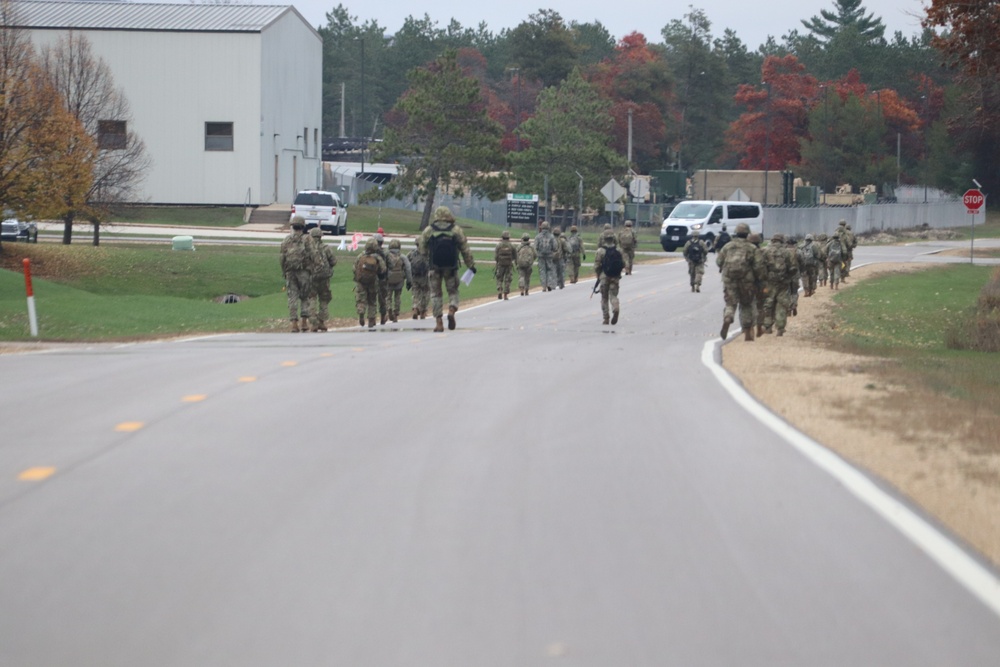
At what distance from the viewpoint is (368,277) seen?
2422 cm

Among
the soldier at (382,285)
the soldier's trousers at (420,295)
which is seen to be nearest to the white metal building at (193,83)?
the soldier's trousers at (420,295)

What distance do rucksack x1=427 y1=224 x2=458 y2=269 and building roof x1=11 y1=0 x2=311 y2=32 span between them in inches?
1800

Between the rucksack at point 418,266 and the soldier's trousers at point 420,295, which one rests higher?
the rucksack at point 418,266

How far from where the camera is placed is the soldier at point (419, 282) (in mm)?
25438

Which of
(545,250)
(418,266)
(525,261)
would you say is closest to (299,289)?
(418,266)

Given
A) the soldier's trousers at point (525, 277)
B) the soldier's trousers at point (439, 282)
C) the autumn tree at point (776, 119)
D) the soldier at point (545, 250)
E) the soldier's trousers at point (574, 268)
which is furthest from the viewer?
the autumn tree at point (776, 119)

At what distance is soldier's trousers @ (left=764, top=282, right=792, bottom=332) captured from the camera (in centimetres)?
2219

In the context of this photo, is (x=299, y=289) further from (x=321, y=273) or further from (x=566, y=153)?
(x=566, y=153)

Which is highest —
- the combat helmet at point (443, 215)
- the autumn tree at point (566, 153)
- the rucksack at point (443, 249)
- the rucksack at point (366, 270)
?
the autumn tree at point (566, 153)

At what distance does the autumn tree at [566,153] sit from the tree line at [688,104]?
9 cm

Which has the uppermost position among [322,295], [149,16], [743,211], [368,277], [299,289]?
[149,16]

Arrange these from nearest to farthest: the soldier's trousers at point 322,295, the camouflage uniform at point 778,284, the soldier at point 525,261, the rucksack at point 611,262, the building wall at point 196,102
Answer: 1. the camouflage uniform at point 778,284
2. the soldier's trousers at point 322,295
3. the rucksack at point 611,262
4. the soldier at point 525,261
5. the building wall at point 196,102

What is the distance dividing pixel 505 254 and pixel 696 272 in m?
5.53

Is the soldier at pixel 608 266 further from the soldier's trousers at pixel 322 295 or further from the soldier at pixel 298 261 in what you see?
the soldier at pixel 298 261
